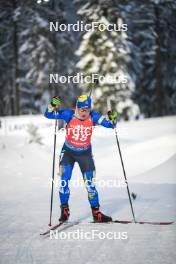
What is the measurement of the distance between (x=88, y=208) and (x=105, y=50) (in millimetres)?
18068

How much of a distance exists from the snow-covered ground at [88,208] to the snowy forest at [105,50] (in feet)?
26.1

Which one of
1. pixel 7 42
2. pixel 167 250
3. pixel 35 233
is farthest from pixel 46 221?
pixel 7 42

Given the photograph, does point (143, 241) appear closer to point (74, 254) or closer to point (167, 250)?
point (167, 250)

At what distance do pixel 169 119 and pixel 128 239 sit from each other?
19.7 meters

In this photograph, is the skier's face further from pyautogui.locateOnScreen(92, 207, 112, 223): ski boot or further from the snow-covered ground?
the snow-covered ground

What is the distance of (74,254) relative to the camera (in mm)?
4906

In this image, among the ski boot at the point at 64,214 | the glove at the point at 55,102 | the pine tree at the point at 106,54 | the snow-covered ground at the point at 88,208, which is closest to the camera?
the snow-covered ground at the point at 88,208

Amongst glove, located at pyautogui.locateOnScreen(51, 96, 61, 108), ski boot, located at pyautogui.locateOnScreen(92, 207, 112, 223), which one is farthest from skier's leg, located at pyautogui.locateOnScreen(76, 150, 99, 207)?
glove, located at pyautogui.locateOnScreen(51, 96, 61, 108)

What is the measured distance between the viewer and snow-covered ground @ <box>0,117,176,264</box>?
193 inches

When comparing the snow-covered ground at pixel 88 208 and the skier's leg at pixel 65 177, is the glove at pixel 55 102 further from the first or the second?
the snow-covered ground at pixel 88 208

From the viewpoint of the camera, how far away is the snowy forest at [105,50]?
23.6 meters

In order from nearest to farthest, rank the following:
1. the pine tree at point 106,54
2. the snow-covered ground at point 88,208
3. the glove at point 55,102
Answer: the snow-covered ground at point 88,208 < the glove at point 55,102 < the pine tree at point 106,54

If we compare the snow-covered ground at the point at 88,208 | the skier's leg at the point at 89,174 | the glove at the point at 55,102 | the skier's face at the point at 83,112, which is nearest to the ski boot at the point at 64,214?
the snow-covered ground at the point at 88,208

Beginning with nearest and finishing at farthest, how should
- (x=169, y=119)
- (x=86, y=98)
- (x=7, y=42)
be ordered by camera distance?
(x=86, y=98), (x=169, y=119), (x=7, y=42)
